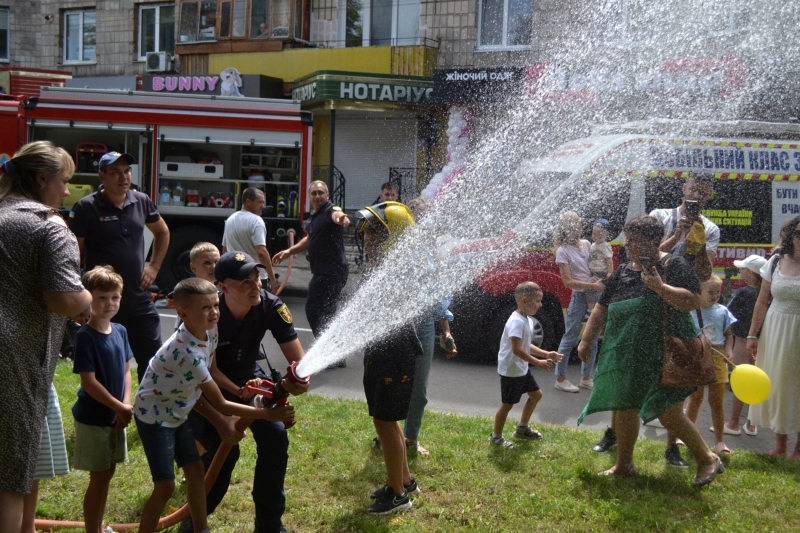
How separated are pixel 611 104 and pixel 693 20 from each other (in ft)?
5.78

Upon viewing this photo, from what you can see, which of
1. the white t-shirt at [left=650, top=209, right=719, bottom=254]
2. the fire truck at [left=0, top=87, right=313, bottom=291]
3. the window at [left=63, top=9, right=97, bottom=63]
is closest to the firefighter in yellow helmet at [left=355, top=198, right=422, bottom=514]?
the white t-shirt at [left=650, top=209, right=719, bottom=254]

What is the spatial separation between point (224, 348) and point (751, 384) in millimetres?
3073

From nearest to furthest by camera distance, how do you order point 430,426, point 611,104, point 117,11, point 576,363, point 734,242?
point 430,426 < point 734,242 < point 576,363 < point 611,104 < point 117,11

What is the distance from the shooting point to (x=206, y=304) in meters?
3.60

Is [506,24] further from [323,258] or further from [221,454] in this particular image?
[221,454]

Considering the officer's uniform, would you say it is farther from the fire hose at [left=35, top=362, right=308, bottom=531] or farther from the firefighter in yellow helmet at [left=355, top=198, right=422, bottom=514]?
the fire hose at [left=35, top=362, right=308, bottom=531]

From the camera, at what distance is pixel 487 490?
16.1ft

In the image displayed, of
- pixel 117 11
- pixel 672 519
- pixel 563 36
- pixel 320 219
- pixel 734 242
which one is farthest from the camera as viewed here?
pixel 117 11

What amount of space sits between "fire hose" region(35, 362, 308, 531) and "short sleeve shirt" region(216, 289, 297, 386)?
0.31 metres

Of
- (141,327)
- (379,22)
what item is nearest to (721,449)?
(141,327)

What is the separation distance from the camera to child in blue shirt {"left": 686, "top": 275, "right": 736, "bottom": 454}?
19.4ft

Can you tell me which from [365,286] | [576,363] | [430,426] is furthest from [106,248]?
[576,363]

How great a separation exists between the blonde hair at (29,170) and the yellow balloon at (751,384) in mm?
3941

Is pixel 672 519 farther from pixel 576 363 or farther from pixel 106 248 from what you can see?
pixel 576 363
